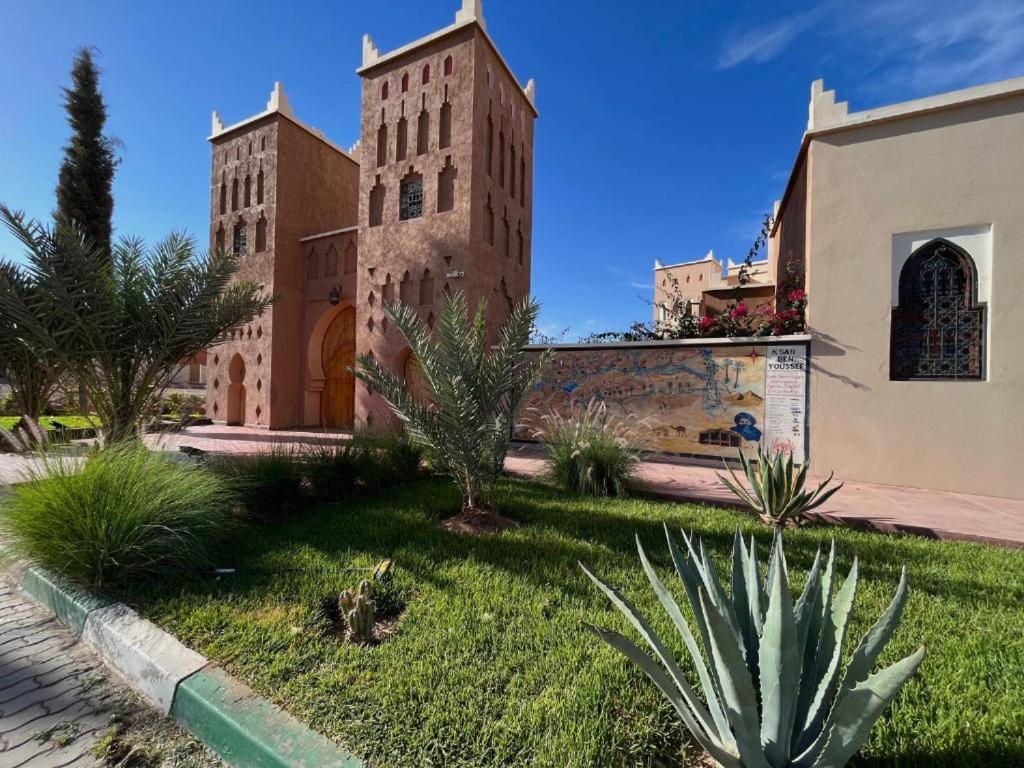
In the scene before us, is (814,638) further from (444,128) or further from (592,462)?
(444,128)

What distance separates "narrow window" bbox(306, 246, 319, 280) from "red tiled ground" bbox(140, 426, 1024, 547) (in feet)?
28.3

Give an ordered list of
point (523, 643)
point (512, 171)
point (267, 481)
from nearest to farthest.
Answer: point (523, 643) → point (267, 481) → point (512, 171)

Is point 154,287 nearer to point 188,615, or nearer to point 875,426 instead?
point 188,615

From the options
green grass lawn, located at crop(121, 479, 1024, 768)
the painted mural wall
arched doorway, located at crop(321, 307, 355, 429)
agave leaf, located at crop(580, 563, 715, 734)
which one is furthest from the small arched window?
arched doorway, located at crop(321, 307, 355, 429)

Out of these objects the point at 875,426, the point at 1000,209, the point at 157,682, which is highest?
the point at 1000,209

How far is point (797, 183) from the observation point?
28.9 feet

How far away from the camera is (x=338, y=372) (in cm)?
1322

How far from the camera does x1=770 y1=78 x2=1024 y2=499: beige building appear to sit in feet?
19.9

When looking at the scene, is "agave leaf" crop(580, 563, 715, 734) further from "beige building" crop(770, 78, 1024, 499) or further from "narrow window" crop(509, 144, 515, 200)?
"narrow window" crop(509, 144, 515, 200)

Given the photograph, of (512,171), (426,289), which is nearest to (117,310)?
(426,289)

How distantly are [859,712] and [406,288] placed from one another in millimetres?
10833

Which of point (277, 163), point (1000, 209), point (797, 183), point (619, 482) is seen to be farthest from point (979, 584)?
point (277, 163)

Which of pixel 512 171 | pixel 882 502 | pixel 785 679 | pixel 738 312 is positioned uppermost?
pixel 512 171

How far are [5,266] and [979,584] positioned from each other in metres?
10.4
